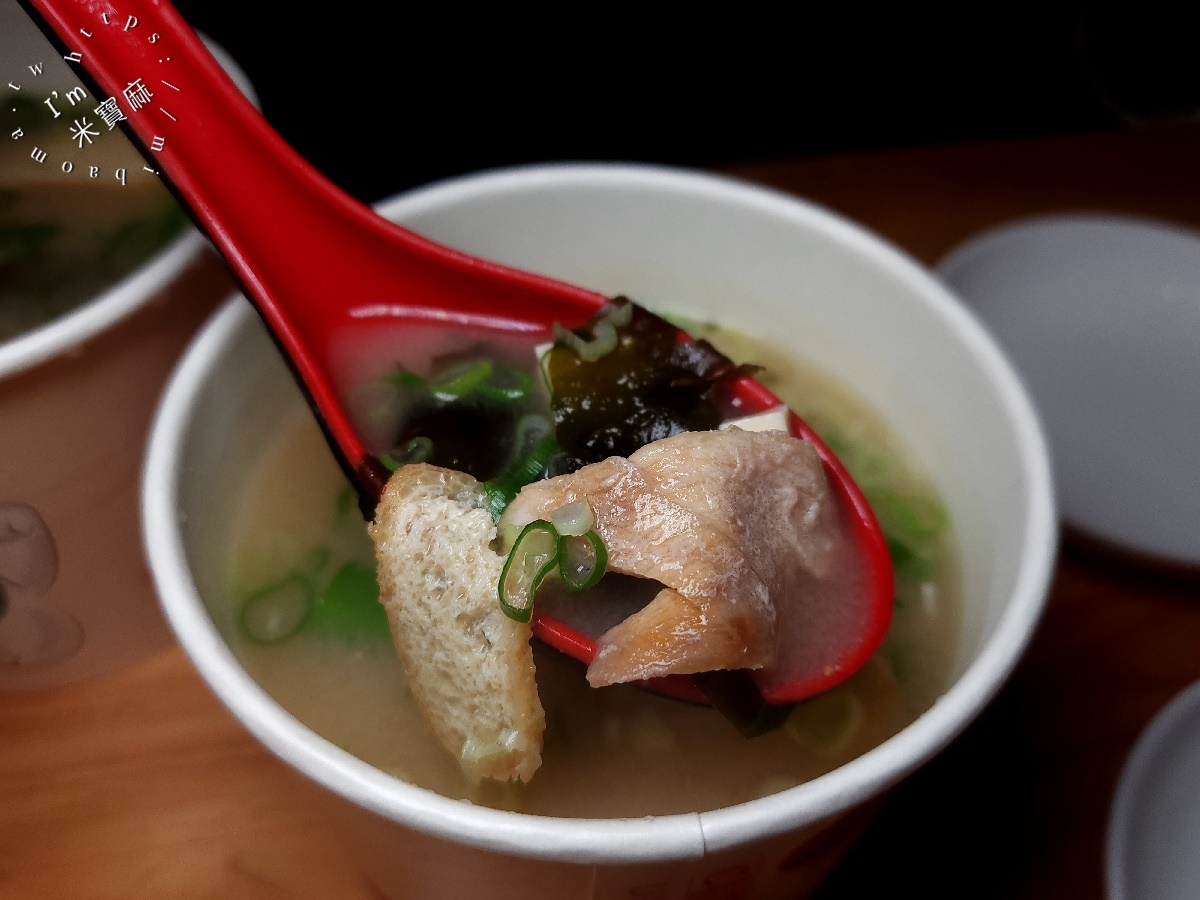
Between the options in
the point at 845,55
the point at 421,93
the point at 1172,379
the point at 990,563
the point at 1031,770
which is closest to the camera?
the point at 990,563

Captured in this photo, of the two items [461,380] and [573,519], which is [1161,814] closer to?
[573,519]

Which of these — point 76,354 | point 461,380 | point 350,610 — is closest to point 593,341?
point 461,380

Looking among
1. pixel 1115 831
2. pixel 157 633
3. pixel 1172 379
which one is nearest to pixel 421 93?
pixel 157 633

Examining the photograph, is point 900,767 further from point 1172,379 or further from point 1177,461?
point 1172,379

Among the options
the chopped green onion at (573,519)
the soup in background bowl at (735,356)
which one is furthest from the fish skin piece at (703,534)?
the soup in background bowl at (735,356)

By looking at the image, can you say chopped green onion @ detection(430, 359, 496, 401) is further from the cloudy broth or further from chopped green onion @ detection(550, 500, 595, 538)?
chopped green onion @ detection(550, 500, 595, 538)

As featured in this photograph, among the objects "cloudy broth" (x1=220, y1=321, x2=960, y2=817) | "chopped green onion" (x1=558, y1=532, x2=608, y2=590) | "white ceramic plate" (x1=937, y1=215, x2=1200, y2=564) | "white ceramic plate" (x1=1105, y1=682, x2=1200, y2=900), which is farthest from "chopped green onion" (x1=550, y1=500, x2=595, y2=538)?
"white ceramic plate" (x1=937, y1=215, x2=1200, y2=564)
